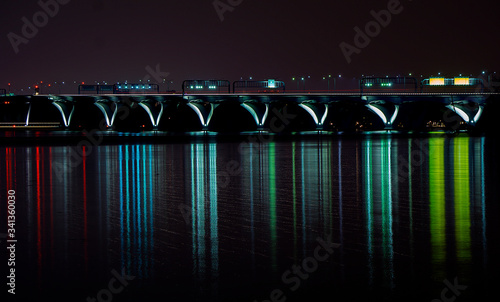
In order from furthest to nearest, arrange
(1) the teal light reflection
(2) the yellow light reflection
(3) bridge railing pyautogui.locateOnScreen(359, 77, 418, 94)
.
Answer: (3) bridge railing pyautogui.locateOnScreen(359, 77, 418, 94) → (2) the yellow light reflection → (1) the teal light reflection

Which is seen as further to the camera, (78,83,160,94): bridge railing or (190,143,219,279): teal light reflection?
(78,83,160,94): bridge railing

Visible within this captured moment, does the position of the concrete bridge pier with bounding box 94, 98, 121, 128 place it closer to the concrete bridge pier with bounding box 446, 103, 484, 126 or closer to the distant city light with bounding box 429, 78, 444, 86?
the distant city light with bounding box 429, 78, 444, 86

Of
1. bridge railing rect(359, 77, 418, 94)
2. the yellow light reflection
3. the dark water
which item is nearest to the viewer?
the dark water

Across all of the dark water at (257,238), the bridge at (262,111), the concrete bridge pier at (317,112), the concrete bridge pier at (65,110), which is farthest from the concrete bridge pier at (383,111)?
the dark water at (257,238)

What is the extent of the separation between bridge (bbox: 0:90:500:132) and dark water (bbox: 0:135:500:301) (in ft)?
274

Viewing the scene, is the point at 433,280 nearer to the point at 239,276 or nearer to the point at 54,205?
the point at 239,276

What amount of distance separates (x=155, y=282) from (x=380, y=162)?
21.9 meters

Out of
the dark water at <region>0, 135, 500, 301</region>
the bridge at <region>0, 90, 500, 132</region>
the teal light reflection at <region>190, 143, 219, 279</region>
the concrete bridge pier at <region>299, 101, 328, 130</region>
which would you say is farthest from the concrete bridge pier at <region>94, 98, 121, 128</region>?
the dark water at <region>0, 135, 500, 301</region>

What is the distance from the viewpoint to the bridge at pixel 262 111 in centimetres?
10388

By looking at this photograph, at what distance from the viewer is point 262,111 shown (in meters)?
114

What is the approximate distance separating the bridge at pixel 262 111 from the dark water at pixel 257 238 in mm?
83574

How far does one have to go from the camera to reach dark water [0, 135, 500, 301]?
7.90 meters

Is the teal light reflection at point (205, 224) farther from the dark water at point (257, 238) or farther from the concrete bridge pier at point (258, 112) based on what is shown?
the concrete bridge pier at point (258, 112)

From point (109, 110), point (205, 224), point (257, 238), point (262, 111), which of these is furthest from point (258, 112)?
point (257, 238)
